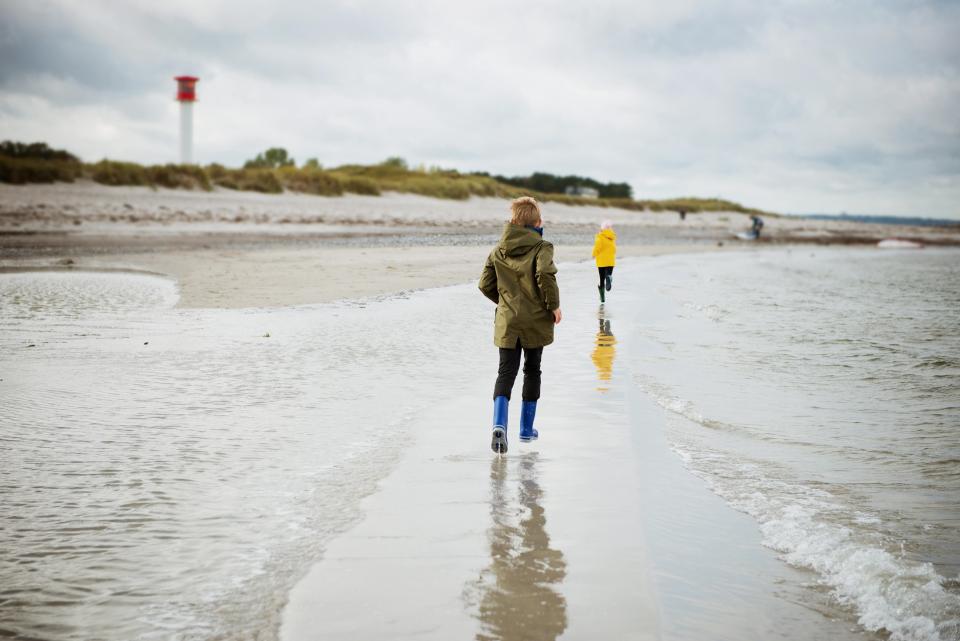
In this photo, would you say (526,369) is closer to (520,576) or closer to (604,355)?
(520,576)

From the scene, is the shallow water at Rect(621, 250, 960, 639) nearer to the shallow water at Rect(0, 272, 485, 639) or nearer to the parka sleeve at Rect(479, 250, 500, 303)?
the parka sleeve at Rect(479, 250, 500, 303)

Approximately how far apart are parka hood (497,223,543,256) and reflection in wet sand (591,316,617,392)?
2.37 meters

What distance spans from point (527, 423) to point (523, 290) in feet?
3.51

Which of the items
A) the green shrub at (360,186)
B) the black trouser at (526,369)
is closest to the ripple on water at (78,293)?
the black trouser at (526,369)

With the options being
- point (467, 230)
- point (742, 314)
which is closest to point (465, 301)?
point (742, 314)

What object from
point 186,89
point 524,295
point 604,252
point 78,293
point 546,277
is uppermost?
point 186,89

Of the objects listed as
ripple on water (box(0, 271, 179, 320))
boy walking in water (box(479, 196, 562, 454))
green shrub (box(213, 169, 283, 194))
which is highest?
green shrub (box(213, 169, 283, 194))

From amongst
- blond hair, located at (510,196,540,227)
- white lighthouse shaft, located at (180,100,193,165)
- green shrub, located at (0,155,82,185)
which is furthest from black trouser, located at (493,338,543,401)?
white lighthouse shaft, located at (180,100,193,165)

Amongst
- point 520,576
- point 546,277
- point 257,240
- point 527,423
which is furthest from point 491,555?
point 257,240

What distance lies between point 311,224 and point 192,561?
115ft

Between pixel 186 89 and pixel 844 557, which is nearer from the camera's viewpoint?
pixel 844 557

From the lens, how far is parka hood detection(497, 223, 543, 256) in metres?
5.90

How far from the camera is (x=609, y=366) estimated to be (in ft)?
29.4

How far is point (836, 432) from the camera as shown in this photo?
21.8 feet
